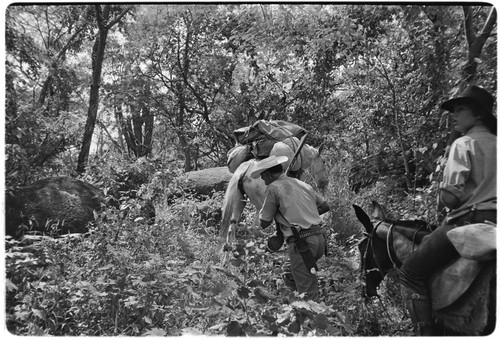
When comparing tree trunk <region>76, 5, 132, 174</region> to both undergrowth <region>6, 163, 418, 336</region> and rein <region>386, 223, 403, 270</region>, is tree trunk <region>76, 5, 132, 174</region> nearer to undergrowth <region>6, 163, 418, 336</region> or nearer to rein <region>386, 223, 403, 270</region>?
undergrowth <region>6, 163, 418, 336</region>

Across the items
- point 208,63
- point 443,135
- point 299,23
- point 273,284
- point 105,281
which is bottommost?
point 273,284

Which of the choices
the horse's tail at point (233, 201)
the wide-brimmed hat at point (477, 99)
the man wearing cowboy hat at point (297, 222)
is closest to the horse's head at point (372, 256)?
the man wearing cowboy hat at point (297, 222)

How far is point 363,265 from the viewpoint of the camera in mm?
4309

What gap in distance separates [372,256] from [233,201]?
195 centimetres

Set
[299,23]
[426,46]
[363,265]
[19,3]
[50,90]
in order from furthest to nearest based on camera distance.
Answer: [50,90] < [299,23] < [426,46] < [363,265] < [19,3]

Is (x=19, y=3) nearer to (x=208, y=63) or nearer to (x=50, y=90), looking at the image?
(x=208, y=63)

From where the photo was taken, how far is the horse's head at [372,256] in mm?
4227

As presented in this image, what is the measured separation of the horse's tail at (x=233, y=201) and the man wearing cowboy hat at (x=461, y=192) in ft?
7.70

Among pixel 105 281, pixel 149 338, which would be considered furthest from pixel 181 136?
pixel 149 338

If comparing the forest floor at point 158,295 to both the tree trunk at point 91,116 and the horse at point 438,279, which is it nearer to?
the horse at point 438,279

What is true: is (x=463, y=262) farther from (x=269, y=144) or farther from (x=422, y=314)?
(x=269, y=144)

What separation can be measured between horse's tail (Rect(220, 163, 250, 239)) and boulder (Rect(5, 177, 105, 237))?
212 centimetres

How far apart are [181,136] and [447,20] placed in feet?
44.1

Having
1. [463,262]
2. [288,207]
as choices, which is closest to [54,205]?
[288,207]
